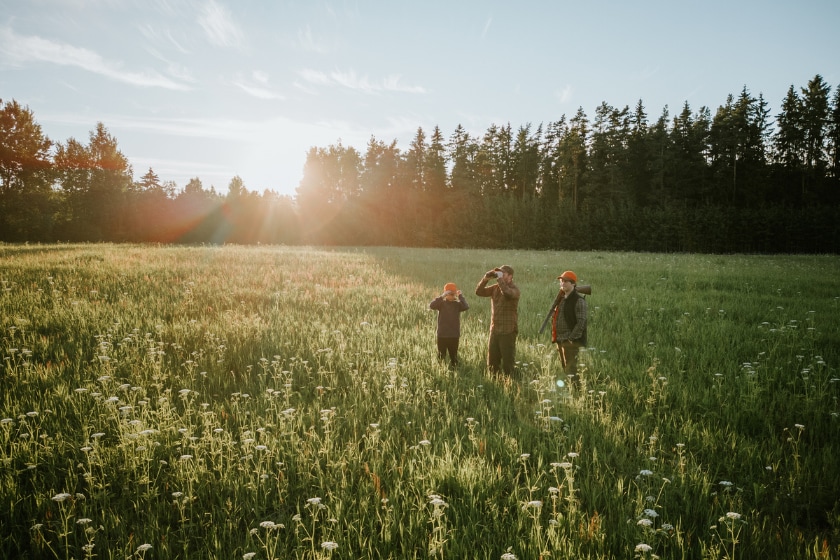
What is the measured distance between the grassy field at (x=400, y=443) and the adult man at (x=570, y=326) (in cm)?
58

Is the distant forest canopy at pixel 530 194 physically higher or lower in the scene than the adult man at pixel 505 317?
higher

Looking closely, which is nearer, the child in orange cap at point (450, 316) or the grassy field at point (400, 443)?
the grassy field at point (400, 443)

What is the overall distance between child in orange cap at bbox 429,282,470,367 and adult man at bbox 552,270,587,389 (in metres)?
1.57

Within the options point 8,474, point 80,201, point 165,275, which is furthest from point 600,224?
point 80,201

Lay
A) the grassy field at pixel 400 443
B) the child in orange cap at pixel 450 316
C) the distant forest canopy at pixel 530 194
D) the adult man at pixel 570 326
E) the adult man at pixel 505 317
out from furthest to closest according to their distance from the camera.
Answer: the distant forest canopy at pixel 530 194 → the child in orange cap at pixel 450 316 → the adult man at pixel 505 317 → the adult man at pixel 570 326 → the grassy field at pixel 400 443

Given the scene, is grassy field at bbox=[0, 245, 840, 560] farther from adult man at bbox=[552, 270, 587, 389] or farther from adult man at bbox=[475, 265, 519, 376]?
adult man at bbox=[552, 270, 587, 389]

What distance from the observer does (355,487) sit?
13.3ft

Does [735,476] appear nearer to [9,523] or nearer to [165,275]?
[9,523]

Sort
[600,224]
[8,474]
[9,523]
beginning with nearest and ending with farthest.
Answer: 1. [9,523]
2. [8,474]
3. [600,224]

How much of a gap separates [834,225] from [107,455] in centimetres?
6625

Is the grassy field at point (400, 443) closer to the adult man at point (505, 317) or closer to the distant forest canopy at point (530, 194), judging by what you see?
the adult man at point (505, 317)

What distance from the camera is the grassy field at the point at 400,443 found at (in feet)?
10.9

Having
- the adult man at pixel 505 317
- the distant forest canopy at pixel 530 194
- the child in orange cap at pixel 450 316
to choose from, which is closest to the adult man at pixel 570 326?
the adult man at pixel 505 317

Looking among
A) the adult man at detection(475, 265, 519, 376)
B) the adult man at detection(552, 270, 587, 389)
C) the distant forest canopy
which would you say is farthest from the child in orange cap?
the distant forest canopy
